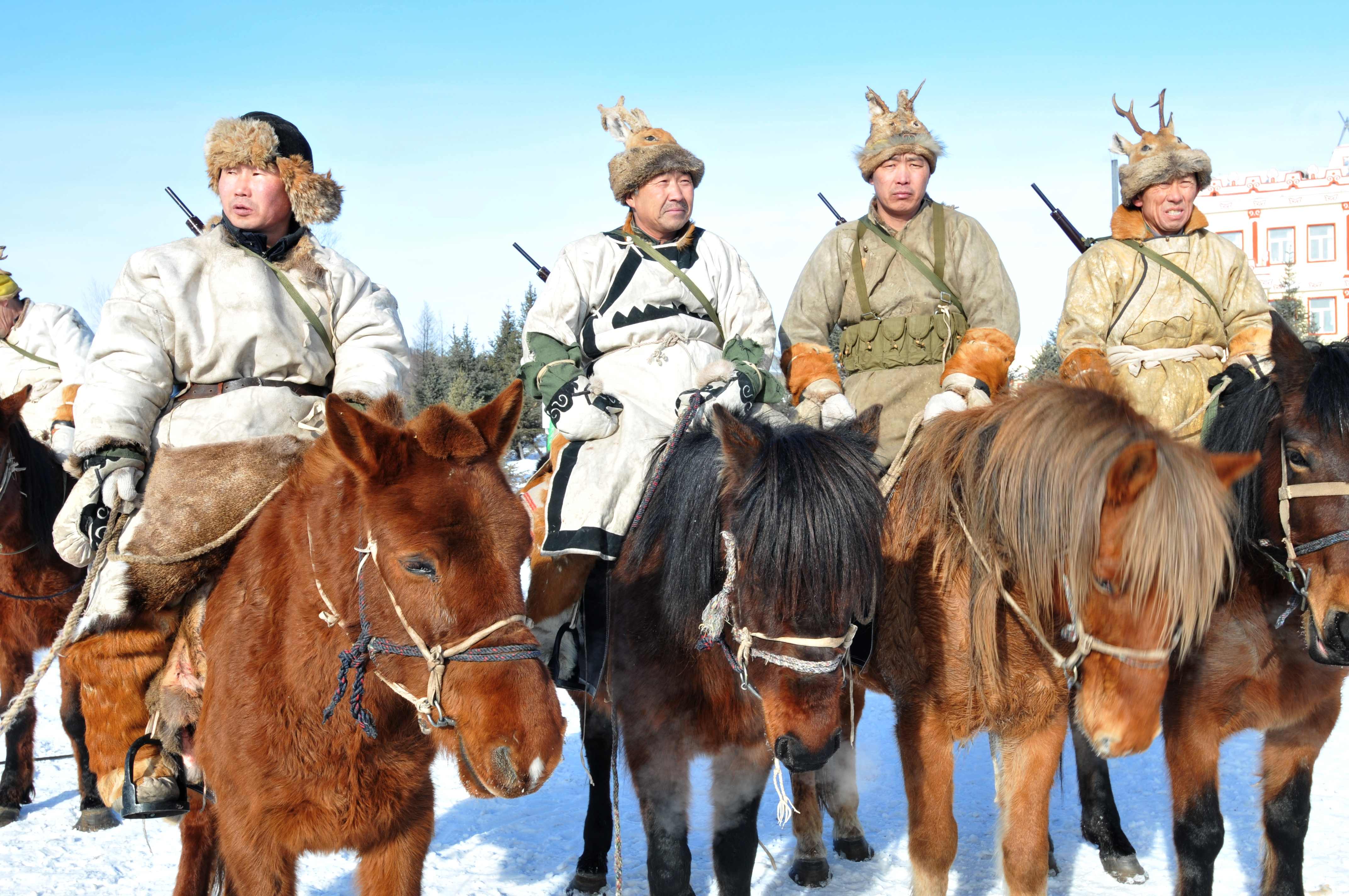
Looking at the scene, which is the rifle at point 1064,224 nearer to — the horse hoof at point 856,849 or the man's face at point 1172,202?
the man's face at point 1172,202

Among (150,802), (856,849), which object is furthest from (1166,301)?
(150,802)

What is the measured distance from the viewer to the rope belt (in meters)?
3.15

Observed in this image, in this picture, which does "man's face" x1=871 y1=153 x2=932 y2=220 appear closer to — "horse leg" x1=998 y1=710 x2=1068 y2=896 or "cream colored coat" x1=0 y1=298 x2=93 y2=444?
"horse leg" x1=998 y1=710 x2=1068 y2=896

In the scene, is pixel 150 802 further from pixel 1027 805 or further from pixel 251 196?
pixel 1027 805

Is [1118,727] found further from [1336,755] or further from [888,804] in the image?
[1336,755]

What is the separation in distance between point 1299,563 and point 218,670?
150 inches

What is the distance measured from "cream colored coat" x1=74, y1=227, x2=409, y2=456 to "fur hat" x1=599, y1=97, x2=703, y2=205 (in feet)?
4.68

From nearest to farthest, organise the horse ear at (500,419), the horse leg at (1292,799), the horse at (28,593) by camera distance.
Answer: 1. the horse ear at (500,419)
2. the horse leg at (1292,799)
3. the horse at (28,593)

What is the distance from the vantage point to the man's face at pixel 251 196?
12.8ft

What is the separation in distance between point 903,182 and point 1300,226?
4795 cm

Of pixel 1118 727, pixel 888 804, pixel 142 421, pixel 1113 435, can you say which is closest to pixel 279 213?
pixel 142 421

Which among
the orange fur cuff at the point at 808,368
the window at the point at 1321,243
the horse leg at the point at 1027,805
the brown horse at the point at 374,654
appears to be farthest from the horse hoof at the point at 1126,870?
the window at the point at 1321,243

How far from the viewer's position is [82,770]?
19.7ft

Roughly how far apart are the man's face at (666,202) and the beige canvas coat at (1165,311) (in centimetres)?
212
